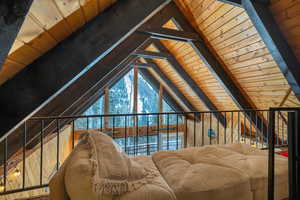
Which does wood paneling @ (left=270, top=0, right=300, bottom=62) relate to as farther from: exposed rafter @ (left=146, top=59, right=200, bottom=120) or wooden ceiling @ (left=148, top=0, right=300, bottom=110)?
exposed rafter @ (left=146, top=59, right=200, bottom=120)

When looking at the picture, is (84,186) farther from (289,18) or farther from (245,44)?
(245,44)

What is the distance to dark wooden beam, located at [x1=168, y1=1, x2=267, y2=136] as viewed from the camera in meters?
2.76

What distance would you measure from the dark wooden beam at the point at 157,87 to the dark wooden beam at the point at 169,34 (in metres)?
2.95

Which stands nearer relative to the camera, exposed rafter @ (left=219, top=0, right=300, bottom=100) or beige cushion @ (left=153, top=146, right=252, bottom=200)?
beige cushion @ (left=153, top=146, right=252, bottom=200)

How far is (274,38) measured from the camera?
187cm

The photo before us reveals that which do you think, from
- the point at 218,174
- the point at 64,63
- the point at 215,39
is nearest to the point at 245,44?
the point at 215,39

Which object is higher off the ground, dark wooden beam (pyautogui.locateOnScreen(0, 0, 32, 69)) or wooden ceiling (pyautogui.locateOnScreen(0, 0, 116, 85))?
wooden ceiling (pyautogui.locateOnScreen(0, 0, 116, 85))

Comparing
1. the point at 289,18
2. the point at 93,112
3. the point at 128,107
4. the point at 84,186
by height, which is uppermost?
the point at 289,18

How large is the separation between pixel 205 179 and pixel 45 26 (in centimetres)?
144

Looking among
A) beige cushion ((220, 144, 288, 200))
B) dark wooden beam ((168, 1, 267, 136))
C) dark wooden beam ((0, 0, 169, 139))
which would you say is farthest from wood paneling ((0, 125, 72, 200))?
dark wooden beam ((168, 1, 267, 136))

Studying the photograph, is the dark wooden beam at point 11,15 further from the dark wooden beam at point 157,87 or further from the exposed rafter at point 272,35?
the dark wooden beam at point 157,87

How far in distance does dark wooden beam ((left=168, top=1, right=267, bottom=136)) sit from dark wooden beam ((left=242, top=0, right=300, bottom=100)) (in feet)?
3.29

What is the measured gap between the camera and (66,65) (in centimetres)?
120

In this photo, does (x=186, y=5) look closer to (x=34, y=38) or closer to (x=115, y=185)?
(x=34, y=38)
